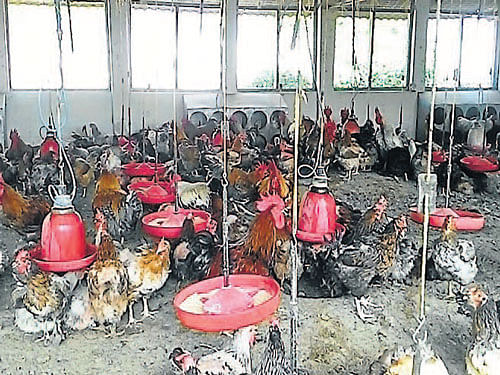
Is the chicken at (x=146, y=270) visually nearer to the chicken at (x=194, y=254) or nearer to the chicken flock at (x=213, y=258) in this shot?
the chicken flock at (x=213, y=258)

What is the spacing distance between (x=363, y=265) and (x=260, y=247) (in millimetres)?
346

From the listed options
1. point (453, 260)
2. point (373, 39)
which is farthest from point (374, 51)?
point (453, 260)

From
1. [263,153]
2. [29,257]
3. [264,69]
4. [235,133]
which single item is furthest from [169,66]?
[29,257]

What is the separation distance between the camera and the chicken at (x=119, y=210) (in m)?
2.69

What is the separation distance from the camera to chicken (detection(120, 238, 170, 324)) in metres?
1.92

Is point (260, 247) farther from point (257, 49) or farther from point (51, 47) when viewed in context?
point (257, 49)

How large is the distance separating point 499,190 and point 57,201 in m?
3.04

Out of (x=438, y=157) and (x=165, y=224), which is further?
(x=438, y=157)

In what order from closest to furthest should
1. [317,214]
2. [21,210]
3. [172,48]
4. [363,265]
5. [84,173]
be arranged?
[317,214] → [363,265] → [21,210] → [84,173] → [172,48]

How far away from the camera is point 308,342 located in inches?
71.6

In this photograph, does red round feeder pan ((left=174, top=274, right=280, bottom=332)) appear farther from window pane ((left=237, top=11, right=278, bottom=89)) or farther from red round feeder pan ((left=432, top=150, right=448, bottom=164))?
window pane ((left=237, top=11, right=278, bottom=89))

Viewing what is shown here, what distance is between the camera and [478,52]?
6242mm

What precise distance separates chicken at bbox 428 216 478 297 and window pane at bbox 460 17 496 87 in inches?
172

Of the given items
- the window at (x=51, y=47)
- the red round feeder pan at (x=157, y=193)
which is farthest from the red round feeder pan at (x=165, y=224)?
the window at (x=51, y=47)
